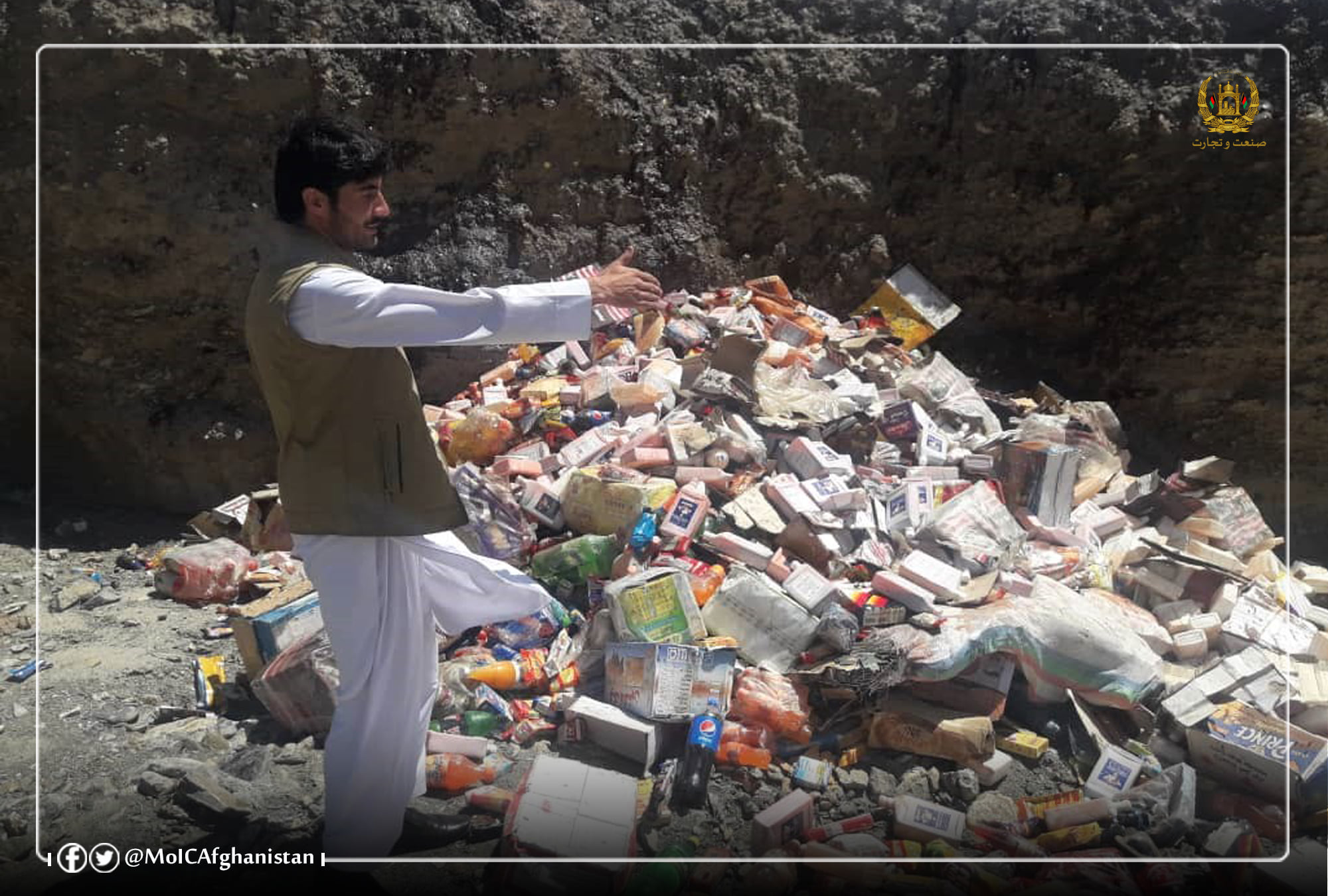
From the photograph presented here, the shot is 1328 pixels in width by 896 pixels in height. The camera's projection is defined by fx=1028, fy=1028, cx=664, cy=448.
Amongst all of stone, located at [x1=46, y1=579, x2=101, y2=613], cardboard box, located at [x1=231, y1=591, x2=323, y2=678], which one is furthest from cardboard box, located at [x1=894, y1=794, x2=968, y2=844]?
stone, located at [x1=46, y1=579, x2=101, y2=613]

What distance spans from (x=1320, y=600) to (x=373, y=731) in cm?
389

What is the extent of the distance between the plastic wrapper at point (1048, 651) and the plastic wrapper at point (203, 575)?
2.68 meters

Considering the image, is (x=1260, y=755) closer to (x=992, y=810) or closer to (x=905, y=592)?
(x=992, y=810)

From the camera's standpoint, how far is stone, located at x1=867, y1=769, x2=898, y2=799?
9.68 feet

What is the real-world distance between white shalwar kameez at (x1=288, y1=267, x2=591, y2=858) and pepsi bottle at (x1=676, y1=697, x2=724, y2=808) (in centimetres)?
62

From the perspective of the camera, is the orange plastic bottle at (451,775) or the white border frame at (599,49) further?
the orange plastic bottle at (451,775)

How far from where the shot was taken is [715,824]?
9.23 ft

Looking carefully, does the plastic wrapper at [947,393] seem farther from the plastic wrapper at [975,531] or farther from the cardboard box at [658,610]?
the cardboard box at [658,610]

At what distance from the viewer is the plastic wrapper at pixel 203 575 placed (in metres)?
4.22

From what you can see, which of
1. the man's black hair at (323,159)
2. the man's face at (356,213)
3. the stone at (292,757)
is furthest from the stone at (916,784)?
the man's black hair at (323,159)

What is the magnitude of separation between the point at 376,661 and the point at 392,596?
160 millimetres

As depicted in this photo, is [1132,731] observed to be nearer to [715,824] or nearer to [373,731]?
[715,824]

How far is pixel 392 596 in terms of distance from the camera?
250cm

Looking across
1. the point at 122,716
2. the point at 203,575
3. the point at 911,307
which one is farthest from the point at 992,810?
the point at 911,307
